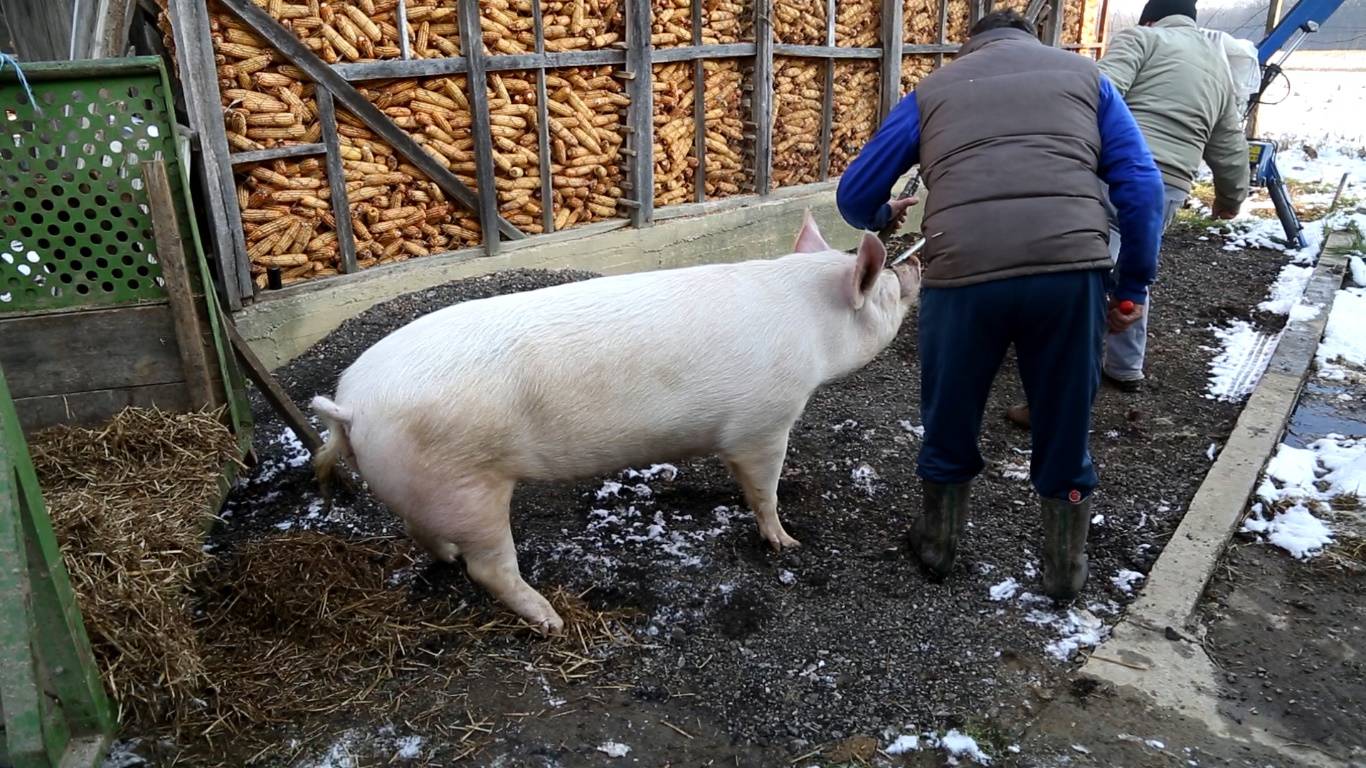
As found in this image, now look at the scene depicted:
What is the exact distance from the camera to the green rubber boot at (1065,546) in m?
3.25

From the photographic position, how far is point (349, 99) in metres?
5.40

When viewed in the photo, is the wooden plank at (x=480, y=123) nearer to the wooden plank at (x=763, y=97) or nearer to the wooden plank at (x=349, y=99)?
the wooden plank at (x=349, y=99)

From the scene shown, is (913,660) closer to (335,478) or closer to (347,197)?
(335,478)

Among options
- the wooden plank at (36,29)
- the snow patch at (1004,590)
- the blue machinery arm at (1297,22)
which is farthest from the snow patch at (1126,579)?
the blue machinery arm at (1297,22)

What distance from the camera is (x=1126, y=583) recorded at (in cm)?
345

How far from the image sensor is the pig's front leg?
337 centimetres

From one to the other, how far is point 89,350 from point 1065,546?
3.66 m

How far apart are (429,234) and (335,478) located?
7.87ft

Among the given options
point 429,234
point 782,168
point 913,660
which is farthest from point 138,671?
point 782,168

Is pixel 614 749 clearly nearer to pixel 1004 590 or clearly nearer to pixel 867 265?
pixel 1004 590

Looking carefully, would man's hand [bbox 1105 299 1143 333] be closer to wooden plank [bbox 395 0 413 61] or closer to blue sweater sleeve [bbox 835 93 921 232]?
blue sweater sleeve [bbox 835 93 921 232]

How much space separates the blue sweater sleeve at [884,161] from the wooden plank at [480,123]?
3300 mm

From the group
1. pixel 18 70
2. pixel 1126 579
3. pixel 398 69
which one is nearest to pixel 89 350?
pixel 18 70

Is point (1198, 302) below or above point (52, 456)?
below
